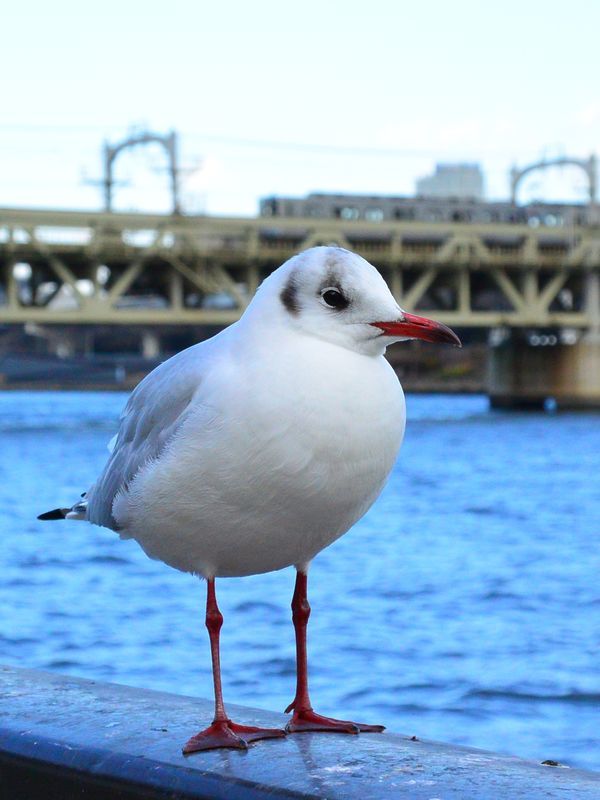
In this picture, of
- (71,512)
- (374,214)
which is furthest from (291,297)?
(374,214)

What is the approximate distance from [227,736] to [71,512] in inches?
45.0

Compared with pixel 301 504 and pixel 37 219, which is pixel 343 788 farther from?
pixel 37 219

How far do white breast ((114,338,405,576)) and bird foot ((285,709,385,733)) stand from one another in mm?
448

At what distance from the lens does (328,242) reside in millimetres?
60500

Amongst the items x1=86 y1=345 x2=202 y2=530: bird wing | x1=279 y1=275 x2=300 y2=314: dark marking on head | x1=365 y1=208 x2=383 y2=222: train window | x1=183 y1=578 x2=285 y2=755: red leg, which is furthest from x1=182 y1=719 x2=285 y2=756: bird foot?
x1=365 y1=208 x2=383 y2=222: train window

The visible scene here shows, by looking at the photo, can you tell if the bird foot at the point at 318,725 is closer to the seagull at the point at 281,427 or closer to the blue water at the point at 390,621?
the seagull at the point at 281,427

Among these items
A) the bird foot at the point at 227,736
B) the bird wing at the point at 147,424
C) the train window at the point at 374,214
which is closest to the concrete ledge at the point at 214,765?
the bird foot at the point at 227,736

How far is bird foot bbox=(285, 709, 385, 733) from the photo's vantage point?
382 cm

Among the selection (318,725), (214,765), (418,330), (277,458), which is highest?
(418,330)

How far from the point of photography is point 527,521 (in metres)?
23.7

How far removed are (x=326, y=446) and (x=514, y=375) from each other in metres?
69.4

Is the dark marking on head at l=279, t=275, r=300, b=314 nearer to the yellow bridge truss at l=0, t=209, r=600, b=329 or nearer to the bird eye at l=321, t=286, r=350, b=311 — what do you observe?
the bird eye at l=321, t=286, r=350, b=311

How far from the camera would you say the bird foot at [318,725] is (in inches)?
150

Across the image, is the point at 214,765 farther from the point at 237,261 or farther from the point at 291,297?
the point at 237,261
